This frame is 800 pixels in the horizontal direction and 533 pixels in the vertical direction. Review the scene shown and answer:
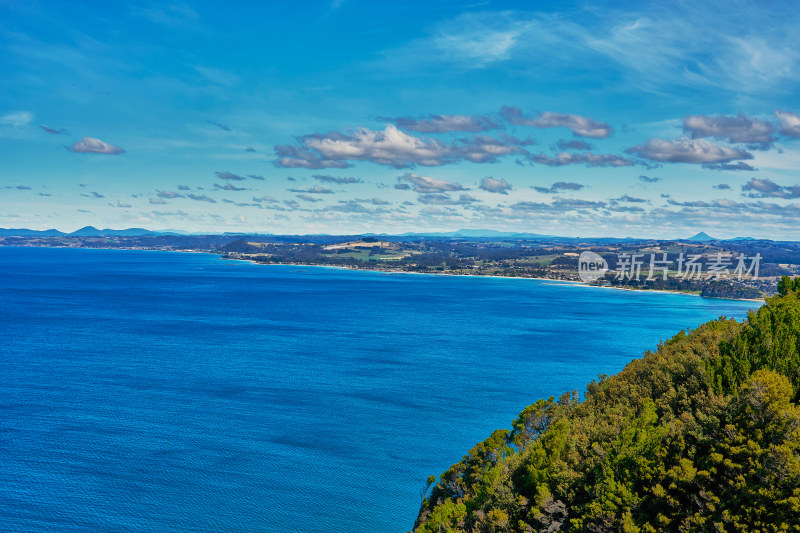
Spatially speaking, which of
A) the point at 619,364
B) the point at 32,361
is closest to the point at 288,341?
the point at 32,361

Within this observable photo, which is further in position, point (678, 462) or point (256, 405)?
point (256, 405)

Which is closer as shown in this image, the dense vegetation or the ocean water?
the dense vegetation

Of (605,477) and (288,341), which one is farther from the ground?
(605,477)

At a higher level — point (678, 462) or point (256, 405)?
point (678, 462)

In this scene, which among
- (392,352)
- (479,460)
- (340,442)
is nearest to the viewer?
(479,460)

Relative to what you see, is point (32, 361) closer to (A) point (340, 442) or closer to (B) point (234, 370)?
(B) point (234, 370)
